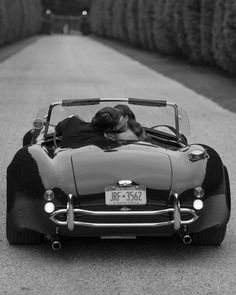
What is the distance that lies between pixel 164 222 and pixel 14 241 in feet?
3.68

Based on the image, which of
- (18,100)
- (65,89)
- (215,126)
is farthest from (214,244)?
(65,89)

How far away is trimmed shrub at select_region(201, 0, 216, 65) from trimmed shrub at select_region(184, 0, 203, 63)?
3.92ft

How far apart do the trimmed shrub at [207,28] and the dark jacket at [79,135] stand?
17.1 m

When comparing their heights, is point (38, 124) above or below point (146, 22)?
above

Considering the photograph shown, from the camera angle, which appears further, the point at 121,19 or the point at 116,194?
the point at 121,19

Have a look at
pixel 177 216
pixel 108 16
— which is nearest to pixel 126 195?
pixel 177 216

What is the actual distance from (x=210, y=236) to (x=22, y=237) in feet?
4.32

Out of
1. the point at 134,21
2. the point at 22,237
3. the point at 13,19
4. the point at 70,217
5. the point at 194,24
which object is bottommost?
the point at 13,19

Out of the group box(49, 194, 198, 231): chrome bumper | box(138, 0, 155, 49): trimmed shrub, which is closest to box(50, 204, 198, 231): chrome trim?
box(49, 194, 198, 231): chrome bumper

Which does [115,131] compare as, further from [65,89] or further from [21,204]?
[65,89]

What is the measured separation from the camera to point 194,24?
79.3 feet

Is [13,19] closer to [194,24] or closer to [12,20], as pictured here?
[12,20]

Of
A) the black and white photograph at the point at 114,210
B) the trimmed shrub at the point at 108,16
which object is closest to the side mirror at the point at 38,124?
the black and white photograph at the point at 114,210

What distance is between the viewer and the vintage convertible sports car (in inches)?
181
